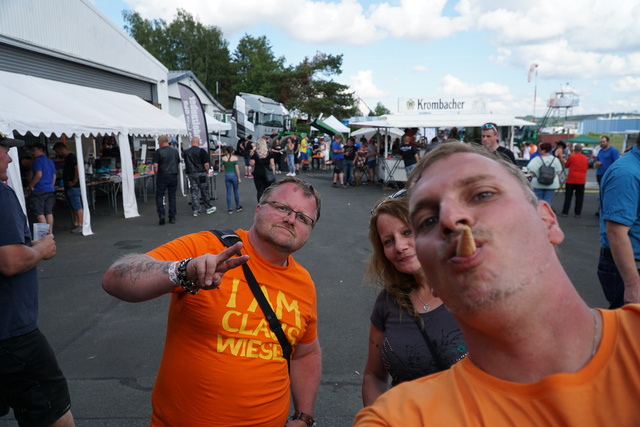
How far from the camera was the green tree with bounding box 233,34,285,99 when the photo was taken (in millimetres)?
54312

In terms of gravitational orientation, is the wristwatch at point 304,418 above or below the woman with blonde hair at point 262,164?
below

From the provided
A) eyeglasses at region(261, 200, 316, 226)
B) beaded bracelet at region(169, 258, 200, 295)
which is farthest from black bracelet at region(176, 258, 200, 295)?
eyeglasses at region(261, 200, 316, 226)

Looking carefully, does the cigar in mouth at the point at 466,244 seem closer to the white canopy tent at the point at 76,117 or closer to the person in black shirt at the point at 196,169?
the white canopy tent at the point at 76,117

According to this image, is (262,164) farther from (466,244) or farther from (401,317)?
(466,244)

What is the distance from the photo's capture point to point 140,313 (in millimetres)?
5215

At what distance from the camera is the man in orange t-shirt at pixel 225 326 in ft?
5.81

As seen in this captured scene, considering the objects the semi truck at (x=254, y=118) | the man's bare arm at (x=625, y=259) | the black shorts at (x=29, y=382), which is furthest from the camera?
the semi truck at (x=254, y=118)

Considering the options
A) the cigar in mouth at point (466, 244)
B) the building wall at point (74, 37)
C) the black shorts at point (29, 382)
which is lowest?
the black shorts at point (29, 382)

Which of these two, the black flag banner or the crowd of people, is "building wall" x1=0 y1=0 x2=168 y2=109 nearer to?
the black flag banner

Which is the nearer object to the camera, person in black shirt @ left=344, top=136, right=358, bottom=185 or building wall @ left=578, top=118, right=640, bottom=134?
person in black shirt @ left=344, top=136, right=358, bottom=185

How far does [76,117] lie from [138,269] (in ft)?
32.2

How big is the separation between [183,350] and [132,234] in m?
8.44

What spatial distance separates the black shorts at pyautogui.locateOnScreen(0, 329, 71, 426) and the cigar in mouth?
239cm

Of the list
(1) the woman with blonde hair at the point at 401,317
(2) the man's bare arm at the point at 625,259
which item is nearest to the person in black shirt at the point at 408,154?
(2) the man's bare arm at the point at 625,259
